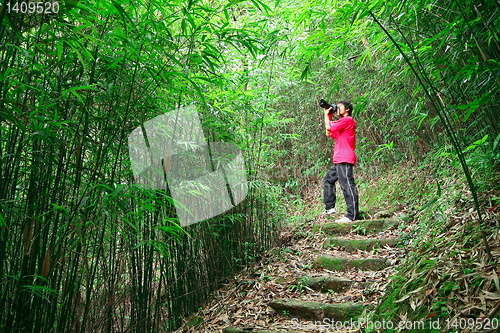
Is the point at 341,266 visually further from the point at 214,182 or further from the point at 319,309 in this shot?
the point at 214,182

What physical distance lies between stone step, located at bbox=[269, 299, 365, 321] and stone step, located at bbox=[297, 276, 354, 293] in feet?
0.90

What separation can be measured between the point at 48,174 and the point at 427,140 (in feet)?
12.6

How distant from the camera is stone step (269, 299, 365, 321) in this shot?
183cm

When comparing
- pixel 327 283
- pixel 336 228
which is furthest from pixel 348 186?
pixel 327 283

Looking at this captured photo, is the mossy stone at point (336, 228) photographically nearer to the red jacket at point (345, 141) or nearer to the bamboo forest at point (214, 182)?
the bamboo forest at point (214, 182)

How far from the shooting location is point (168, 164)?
1770 mm

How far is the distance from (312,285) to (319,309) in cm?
42

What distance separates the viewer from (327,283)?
226 centimetres

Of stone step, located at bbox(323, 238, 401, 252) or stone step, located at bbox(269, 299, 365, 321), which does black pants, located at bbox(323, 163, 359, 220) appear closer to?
stone step, located at bbox(323, 238, 401, 252)

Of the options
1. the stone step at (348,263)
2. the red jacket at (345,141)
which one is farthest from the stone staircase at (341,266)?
the red jacket at (345,141)

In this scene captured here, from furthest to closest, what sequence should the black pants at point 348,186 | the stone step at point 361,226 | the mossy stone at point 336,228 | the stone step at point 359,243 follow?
the black pants at point 348,186 < the mossy stone at point 336,228 < the stone step at point 361,226 < the stone step at point 359,243

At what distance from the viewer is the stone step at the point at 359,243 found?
8.63ft

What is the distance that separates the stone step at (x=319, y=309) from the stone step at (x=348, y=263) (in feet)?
1.88

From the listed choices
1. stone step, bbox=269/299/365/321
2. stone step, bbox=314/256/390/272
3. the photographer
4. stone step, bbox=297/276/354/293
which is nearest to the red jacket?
the photographer
